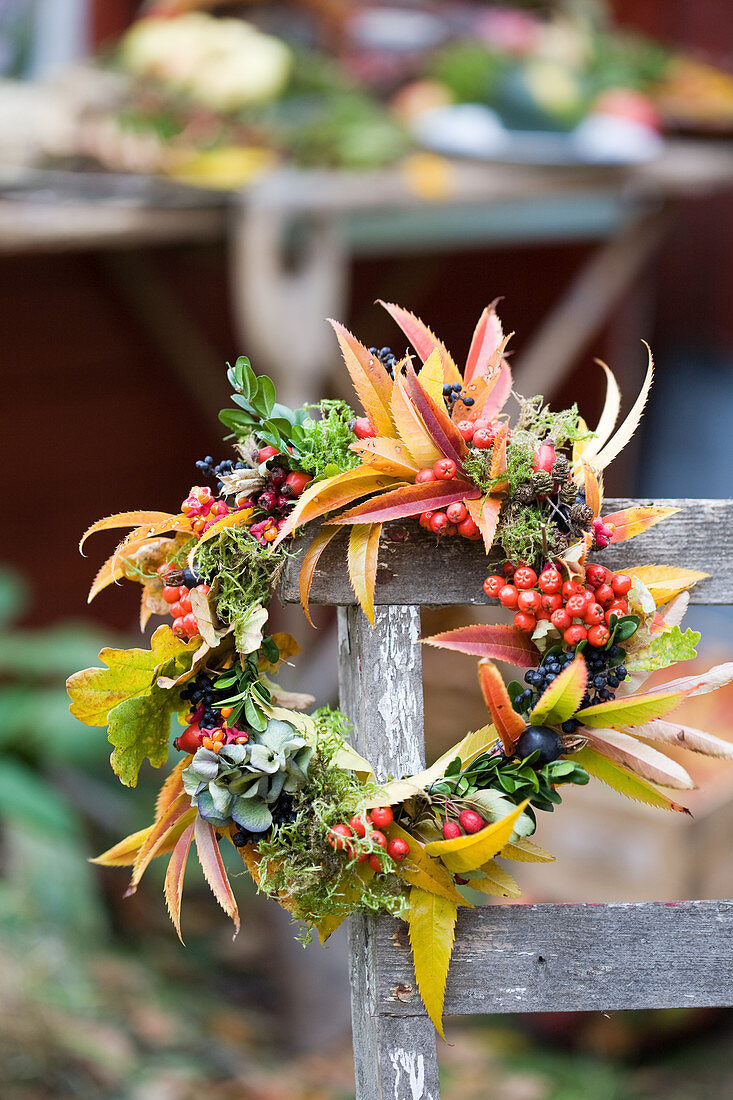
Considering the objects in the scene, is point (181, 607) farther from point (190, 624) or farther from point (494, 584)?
point (494, 584)

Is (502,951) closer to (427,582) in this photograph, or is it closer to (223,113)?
(427,582)

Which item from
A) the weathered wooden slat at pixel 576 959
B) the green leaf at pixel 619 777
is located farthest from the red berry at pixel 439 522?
the weathered wooden slat at pixel 576 959

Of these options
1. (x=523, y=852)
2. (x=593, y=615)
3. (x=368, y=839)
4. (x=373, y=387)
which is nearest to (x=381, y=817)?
(x=368, y=839)

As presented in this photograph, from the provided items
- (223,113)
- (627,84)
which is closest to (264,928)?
(223,113)

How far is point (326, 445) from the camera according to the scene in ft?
2.90

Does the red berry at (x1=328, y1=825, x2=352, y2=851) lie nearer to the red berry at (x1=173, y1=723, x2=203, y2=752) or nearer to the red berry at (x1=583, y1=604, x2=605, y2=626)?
the red berry at (x1=173, y1=723, x2=203, y2=752)

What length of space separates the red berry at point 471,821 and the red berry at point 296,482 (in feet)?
0.93

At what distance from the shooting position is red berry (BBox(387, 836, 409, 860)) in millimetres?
849

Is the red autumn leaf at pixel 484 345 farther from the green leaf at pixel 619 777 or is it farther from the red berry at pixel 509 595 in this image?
the green leaf at pixel 619 777

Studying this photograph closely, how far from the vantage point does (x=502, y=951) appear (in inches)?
35.7

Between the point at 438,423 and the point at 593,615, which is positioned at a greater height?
the point at 438,423

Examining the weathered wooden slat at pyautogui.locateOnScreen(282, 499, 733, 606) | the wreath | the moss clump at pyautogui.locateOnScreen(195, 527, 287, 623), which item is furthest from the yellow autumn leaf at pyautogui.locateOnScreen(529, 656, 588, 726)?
the moss clump at pyautogui.locateOnScreen(195, 527, 287, 623)

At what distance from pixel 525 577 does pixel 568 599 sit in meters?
0.04

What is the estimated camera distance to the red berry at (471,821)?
33.0 inches
